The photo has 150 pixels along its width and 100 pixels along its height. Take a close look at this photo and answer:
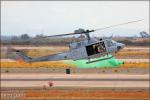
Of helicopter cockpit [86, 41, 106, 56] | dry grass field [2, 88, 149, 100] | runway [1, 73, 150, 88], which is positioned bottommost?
dry grass field [2, 88, 149, 100]

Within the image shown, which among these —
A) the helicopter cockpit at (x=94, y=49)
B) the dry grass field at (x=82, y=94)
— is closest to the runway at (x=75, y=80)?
the helicopter cockpit at (x=94, y=49)

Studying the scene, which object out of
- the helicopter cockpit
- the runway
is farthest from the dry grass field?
the helicopter cockpit

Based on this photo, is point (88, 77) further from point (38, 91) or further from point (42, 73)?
point (38, 91)

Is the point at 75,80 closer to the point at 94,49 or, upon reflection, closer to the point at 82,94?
the point at 94,49

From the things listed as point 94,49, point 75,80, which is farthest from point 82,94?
point 94,49

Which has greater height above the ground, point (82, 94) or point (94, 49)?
point (94, 49)

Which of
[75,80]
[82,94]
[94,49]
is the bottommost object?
[82,94]

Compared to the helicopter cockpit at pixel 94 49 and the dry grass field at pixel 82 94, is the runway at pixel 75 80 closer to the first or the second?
the helicopter cockpit at pixel 94 49

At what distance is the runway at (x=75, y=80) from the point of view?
44281 mm

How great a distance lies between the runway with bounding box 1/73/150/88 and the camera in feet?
145

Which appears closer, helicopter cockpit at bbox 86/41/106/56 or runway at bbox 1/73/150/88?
runway at bbox 1/73/150/88

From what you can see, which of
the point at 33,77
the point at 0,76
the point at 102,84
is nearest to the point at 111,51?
the point at 102,84

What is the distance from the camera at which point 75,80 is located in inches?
1870

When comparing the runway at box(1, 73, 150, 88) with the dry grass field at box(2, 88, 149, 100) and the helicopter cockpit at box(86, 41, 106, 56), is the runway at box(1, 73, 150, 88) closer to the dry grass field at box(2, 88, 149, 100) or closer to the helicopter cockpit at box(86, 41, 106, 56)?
the helicopter cockpit at box(86, 41, 106, 56)
